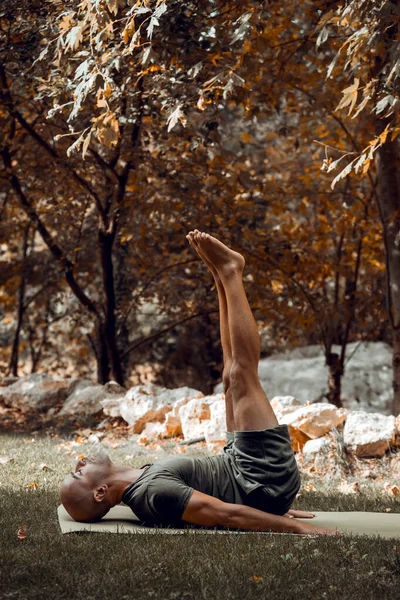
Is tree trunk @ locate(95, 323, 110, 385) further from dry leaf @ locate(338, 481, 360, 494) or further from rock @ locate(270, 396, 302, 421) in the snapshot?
dry leaf @ locate(338, 481, 360, 494)

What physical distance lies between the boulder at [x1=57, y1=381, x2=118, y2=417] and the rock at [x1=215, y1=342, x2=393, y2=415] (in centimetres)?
197

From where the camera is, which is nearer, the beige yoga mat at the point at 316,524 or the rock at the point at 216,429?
the beige yoga mat at the point at 316,524

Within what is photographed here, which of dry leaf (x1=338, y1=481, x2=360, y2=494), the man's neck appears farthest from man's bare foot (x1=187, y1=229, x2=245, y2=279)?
dry leaf (x1=338, y1=481, x2=360, y2=494)

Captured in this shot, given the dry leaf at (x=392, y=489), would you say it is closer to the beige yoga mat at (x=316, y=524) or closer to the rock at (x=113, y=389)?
the beige yoga mat at (x=316, y=524)

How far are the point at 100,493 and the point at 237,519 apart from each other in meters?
0.64

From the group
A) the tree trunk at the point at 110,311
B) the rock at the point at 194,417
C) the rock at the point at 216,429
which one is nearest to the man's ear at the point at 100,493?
the rock at the point at 216,429

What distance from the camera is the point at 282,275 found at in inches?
302

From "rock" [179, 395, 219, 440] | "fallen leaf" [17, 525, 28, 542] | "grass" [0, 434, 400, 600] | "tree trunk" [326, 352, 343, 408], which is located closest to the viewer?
"grass" [0, 434, 400, 600]

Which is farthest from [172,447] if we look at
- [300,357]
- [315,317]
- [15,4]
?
[300,357]

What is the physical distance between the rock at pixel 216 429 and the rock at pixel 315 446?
0.81 meters

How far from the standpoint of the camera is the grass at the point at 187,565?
242 centimetres

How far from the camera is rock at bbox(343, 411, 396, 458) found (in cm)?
502

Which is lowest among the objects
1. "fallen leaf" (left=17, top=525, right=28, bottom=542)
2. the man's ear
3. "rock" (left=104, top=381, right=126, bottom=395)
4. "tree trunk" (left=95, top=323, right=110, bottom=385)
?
"fallen leaf" (left=17, top=525, right=28, bottom=542)

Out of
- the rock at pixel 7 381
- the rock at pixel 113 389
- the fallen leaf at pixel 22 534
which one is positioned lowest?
the fallen leaf at pixel 22 534
